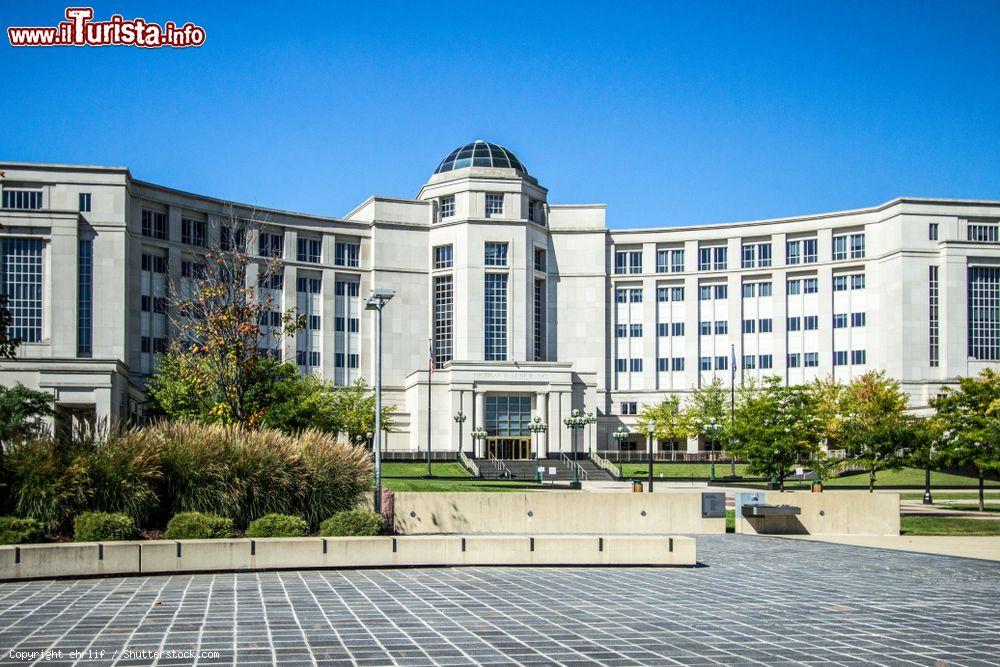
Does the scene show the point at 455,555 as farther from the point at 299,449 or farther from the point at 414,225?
the point at 414,225

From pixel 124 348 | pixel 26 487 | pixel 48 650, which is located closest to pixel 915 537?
pixel 26 487

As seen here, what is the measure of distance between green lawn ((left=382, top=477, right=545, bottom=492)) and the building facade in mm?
19983

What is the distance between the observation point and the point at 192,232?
79438 mm

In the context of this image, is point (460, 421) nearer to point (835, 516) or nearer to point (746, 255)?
point (746, 255)

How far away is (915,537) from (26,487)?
22.9m

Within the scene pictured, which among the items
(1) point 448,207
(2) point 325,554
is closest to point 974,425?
(2) point 325,554

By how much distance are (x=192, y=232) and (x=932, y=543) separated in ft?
209

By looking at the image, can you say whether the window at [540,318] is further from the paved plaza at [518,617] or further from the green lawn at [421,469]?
the paved plaza at [518,617]

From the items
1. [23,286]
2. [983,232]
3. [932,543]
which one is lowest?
[932,543]

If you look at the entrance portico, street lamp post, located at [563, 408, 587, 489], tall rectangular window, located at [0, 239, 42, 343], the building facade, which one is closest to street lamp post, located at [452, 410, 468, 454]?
the building facade

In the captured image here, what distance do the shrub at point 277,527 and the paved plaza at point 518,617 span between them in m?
2.21

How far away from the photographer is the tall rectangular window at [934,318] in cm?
8188

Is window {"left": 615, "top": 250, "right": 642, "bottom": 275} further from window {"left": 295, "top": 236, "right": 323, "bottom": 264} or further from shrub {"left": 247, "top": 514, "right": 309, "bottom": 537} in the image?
shrub {"left": 247, "top": 514, "right": 309, "bottom": 537}

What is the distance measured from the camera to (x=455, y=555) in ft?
Result: 65.2
